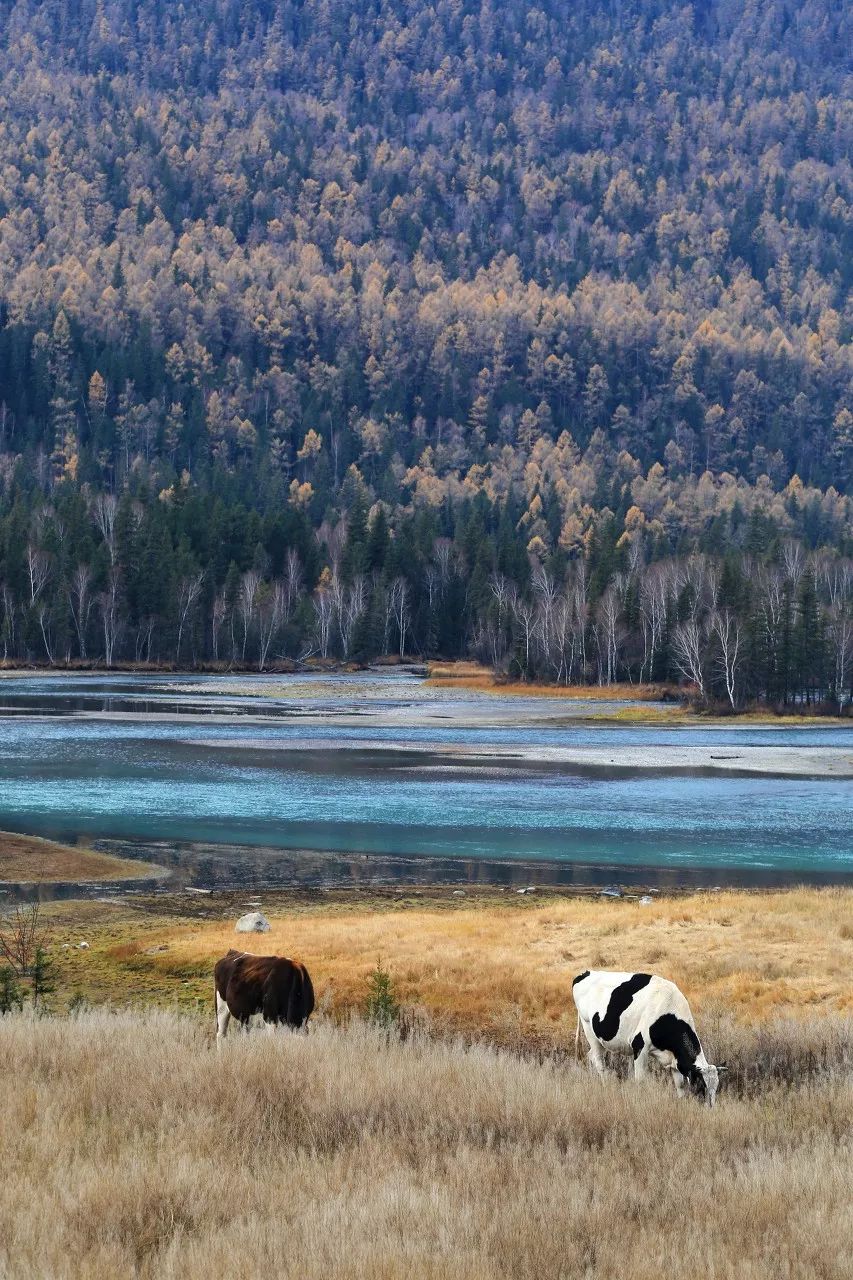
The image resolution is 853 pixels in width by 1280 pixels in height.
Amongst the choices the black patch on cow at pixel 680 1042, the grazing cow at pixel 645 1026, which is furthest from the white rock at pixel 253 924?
the black patch on cow at pixel 680 1042

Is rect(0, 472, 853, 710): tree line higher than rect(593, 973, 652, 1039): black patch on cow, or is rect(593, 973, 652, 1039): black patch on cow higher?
rect(0, 472, 853, 710): tree line

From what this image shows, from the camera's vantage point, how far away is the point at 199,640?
165 metres

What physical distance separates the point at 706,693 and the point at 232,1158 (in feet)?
353

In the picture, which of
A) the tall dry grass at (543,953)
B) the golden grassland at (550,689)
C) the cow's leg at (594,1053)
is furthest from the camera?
the golden grassland at (550,689)

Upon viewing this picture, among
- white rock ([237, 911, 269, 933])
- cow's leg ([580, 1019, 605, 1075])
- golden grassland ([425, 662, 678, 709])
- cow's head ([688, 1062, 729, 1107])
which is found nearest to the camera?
cow's head ([688, 1062, 729, 1107])

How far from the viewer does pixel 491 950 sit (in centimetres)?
2523

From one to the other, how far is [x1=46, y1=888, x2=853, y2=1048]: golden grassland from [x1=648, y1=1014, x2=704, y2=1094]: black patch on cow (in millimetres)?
4188

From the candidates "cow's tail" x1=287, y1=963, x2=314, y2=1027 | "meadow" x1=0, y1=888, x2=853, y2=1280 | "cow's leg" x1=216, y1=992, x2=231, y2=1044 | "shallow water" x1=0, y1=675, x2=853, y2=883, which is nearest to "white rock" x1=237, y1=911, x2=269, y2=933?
"meadow" x1=0, y1=888, x2=853, y2=1280

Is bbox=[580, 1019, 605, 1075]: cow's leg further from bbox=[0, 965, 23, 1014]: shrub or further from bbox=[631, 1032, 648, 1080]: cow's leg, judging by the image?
bbox=[0, 965, 23, 1014]: shrub

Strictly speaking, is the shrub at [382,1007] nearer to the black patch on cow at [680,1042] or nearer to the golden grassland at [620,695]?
the black patch on cow at [680,1042]

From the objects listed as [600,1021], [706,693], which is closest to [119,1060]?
[600,1021]

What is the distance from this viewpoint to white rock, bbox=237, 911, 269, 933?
88.9 ft

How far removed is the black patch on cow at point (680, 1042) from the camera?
13.2m

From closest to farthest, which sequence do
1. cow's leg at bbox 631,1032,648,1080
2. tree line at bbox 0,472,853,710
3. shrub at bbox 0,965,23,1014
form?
1. cow's leg at bbox 631,1032,648,1080
2. shrub at bbox 0,965,23,1014
3. tree line at bbox 0,472,853,710
